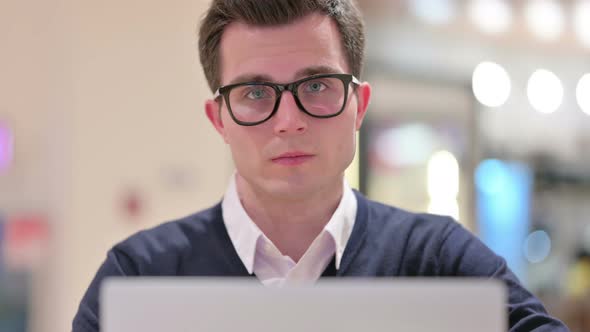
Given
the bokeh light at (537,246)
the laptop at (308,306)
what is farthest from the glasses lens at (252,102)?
the bokeh light at (537,246)

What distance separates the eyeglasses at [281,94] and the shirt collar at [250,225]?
0.19 metres

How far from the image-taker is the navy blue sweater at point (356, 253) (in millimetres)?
1274

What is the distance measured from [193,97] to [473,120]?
1.98 meters

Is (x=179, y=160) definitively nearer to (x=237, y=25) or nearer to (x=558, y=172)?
(x=237, y=25)

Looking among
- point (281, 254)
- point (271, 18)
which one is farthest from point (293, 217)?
point (271, 18)

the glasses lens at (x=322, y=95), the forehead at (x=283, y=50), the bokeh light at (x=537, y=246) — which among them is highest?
the forehead at (x=283, y=50)

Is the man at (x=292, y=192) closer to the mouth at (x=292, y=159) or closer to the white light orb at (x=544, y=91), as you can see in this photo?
the mouth at (x=292, y=159)

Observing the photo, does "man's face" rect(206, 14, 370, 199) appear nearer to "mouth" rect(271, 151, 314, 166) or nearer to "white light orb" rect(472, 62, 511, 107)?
"mouth" rect(271, 151, 314, 166)

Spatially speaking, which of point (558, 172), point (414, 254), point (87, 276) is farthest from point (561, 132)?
point (414, 254)

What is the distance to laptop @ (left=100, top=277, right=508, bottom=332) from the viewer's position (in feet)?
2.26

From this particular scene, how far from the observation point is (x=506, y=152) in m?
5.54

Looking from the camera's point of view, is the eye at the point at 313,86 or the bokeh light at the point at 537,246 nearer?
the eye at the point at 313,86

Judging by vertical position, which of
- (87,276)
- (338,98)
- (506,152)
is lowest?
(87,276)

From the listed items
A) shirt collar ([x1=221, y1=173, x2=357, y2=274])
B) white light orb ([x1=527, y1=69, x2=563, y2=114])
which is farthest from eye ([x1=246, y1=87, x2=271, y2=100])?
white light orb ([x1=527, y1=69, x2=563, y2=114])
